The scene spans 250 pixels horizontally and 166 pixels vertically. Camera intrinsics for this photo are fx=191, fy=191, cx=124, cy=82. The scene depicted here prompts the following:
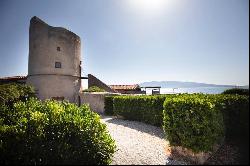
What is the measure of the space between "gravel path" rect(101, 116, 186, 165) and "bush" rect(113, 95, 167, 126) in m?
0.77

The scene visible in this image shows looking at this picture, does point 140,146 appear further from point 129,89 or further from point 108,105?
point 129,89

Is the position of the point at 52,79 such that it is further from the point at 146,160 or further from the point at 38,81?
the point at 146,160

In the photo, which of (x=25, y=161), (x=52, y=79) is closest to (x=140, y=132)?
(x=25, y=161)

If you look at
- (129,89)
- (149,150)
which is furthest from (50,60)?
(149,150)

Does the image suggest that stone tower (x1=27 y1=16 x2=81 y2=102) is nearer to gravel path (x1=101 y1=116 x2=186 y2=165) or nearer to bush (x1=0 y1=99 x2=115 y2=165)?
gravel path (x1=101 y1=116 x2=186 y2=165)

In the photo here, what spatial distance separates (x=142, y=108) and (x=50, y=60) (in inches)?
590

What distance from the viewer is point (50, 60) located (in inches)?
940

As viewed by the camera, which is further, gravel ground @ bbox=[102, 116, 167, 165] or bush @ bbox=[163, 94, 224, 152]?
gravel ground @ bbox=[102, 116, 167, 165]

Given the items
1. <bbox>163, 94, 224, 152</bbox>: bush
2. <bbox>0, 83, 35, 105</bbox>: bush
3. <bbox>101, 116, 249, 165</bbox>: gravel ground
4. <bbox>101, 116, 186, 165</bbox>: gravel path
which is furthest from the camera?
<bbox>0, 83, 35, 105</bbox>: bush

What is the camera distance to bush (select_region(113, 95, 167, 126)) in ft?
42.0

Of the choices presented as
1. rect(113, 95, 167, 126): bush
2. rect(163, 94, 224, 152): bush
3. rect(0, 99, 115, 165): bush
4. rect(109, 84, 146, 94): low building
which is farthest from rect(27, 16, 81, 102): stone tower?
rect(163, 94, 224, 152): bush

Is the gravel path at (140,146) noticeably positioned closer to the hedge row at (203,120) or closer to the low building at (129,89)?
the hedge row at (203,120)

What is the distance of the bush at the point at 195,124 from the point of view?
685cm

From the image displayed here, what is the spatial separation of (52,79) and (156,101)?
15893mm
